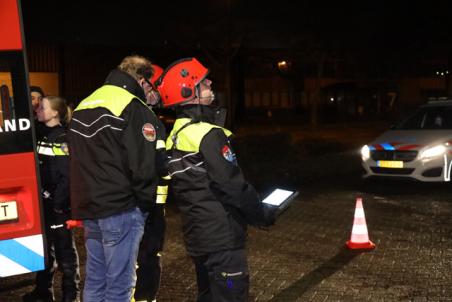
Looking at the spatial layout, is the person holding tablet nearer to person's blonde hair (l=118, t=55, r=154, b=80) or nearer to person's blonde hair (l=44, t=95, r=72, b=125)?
person's blonde hair (l=118, t=55, r=154, b=80)

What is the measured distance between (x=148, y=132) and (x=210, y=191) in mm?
508

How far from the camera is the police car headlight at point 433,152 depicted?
1042cm

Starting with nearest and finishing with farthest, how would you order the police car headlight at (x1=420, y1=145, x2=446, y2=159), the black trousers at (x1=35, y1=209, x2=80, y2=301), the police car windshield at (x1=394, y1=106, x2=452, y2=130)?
the black trousers at (x1=35, y1=209, x2=80, y2=301)
the police car headlight at (x1=420, y1=145, x2=446, y2=159)
the police car windshield at (x1=394, y1=106, x2=452, y2=130)

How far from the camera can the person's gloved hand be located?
356 centimetres

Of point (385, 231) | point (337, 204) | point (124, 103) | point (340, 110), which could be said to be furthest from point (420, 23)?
point (340, 110)

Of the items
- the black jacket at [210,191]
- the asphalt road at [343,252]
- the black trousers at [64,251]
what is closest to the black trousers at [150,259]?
the black trousers at [64,251]

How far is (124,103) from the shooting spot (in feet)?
11.7

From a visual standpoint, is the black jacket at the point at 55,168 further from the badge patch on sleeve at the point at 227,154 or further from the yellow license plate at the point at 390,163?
the yellow license plate at the point at 390,163

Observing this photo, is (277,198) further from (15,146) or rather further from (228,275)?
(15,146)

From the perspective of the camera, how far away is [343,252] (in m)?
6.74

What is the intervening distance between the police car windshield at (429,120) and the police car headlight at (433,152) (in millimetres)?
887

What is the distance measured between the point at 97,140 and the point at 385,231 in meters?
5.15

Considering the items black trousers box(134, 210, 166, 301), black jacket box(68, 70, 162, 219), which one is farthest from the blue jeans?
black trousers box(134, 210, 166, 301)

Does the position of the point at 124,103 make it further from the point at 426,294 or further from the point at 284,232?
the point at 284,232
